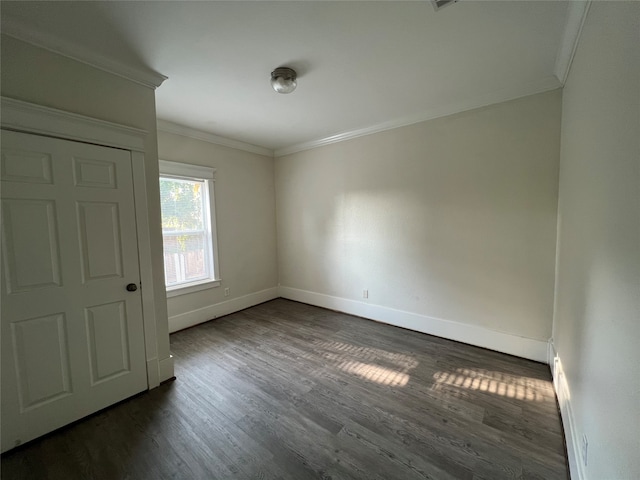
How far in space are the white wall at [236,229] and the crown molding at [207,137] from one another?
6 centimetres

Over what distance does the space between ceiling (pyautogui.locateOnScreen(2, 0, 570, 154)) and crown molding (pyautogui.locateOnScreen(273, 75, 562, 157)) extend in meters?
0.01

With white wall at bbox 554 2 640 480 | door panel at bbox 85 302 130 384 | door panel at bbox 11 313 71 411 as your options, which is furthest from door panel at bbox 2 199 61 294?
white wall at bbox 554 2 640 480

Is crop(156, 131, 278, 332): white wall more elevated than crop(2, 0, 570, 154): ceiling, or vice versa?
crop(2, 0, 570, 154): ceiling

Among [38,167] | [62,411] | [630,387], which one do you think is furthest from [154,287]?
[630,387]

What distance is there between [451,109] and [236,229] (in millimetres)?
3250

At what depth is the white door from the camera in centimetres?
156

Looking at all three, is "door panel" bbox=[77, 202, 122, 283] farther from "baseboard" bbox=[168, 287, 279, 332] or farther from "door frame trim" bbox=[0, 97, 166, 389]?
"baseboard" bbox=[168, 287, 279, 332]

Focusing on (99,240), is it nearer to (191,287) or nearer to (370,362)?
(191,287)

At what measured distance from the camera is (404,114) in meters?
3.01

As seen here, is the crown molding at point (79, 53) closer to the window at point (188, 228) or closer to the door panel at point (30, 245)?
the door panel at point (30, 245)

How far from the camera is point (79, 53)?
1.76 metres

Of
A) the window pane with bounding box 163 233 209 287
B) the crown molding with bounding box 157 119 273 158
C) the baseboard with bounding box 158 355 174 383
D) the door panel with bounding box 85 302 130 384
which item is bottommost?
the baseboard with bounding box 158 355 174 383

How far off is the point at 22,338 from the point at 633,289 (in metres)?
3.02

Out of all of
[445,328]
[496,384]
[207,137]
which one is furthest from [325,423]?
[207,137]
